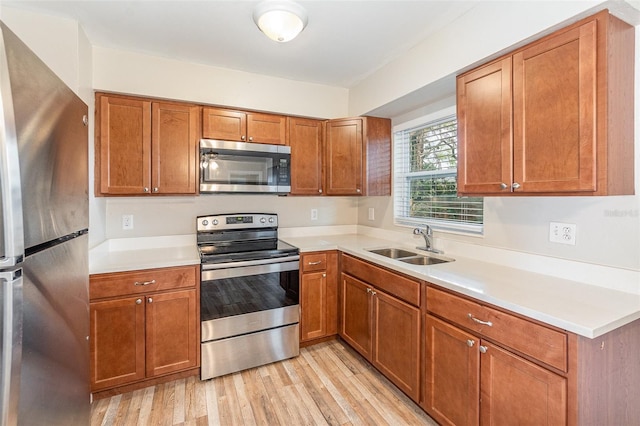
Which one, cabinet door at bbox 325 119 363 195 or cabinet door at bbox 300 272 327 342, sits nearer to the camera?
cabinet door at bbox 300 272 327 342

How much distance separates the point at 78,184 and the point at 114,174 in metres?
1.22

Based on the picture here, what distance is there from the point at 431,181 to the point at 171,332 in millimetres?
2327

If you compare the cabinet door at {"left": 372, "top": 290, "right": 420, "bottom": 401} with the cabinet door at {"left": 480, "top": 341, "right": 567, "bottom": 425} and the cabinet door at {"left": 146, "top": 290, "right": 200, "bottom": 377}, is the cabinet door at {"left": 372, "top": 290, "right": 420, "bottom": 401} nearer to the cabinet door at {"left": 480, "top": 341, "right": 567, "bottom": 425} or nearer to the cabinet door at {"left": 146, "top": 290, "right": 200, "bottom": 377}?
the cabinet door at {"left": 480, "top": 341, "right": 567, "bottom": 425}

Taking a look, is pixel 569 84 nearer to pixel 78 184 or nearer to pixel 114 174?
pixel 78 184

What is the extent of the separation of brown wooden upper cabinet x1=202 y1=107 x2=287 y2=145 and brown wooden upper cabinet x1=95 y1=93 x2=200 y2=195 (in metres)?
0.10

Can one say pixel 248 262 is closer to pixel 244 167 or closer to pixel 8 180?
pixel 244 167

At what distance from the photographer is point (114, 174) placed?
7.24 ft

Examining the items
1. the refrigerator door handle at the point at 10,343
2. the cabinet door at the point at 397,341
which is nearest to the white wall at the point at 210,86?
the cabinet door at the point at 397,341

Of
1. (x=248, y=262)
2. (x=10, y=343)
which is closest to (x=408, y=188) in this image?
(x=248, y=262)

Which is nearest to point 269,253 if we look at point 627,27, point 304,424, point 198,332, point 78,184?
point 198,332

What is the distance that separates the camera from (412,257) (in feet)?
7.78

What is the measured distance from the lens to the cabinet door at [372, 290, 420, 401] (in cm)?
183

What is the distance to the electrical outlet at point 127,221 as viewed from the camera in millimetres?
2480

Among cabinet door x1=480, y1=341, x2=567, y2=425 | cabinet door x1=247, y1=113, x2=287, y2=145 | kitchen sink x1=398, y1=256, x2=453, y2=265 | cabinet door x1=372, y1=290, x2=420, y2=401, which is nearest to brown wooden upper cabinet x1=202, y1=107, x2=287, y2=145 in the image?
cabinet door x1=247, y1=113, x2=287, y2=145
